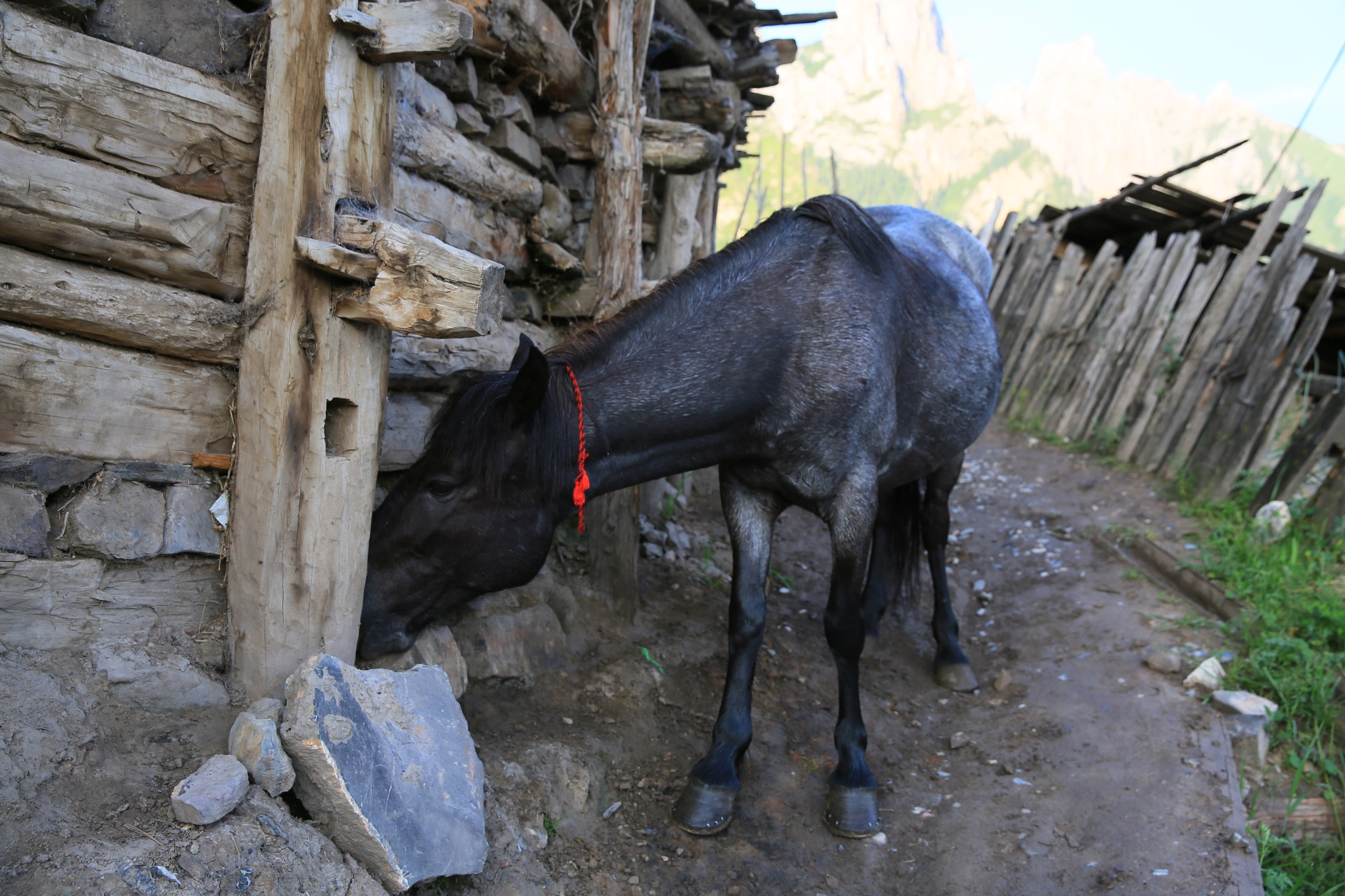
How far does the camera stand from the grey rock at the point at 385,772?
6.41 ft

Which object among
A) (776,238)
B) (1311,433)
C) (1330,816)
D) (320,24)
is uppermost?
(320,24)

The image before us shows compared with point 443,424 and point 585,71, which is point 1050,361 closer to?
point 585,71

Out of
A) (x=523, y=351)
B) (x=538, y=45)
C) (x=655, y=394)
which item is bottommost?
(x=655, y=394)

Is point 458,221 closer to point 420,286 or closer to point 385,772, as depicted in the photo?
point 420,286

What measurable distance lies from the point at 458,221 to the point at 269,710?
2.01m

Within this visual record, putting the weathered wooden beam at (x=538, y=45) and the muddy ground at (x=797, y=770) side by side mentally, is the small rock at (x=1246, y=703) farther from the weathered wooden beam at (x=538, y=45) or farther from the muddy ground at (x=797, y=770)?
the weathered wooden beam at (x=538, y=45)

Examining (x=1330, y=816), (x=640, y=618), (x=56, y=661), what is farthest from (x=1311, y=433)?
(x=56, y=661)

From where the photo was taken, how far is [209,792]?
5.96 ft

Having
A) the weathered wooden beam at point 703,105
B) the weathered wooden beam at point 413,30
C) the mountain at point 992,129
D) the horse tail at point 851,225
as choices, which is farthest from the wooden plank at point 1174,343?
the mountain at point 992,129

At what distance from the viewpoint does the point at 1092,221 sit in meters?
9.12

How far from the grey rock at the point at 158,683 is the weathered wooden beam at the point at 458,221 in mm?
1578

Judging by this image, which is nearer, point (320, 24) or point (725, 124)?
point (320, 24)

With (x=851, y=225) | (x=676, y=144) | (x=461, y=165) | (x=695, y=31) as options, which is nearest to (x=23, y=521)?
(x=461, y=165)

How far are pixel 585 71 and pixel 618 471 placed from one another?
7.34 ft
